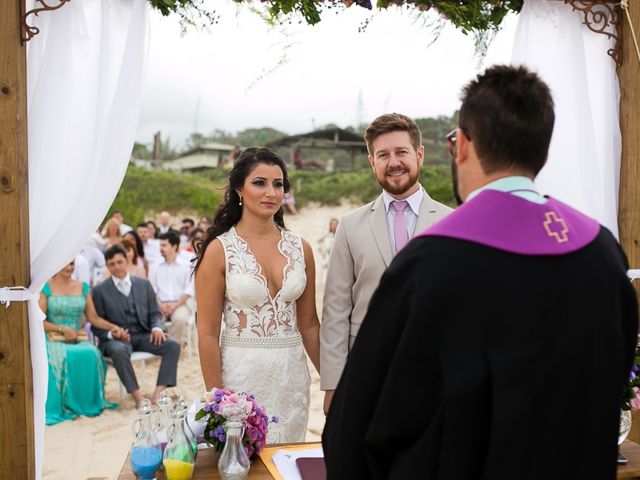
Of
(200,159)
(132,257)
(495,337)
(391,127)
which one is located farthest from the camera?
(200,159)

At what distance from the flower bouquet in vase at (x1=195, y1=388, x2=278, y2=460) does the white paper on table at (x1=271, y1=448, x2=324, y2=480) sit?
A: 3.8 inches

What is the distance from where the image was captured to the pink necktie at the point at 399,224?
11.1ft

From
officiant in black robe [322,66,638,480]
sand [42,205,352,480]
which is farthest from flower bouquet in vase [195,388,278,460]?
sand [42,205,352,480]

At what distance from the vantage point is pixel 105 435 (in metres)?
6.06

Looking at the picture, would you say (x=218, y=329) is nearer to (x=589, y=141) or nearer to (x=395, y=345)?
(x=395, y=345)

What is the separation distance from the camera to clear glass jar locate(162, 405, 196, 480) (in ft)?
7.96

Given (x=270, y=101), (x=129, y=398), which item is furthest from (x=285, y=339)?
(x=270, y=101)

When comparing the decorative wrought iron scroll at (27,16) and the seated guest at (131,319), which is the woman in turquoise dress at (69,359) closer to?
the seated guest at (131,319)

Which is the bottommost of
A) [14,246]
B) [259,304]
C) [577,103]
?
[259,304]

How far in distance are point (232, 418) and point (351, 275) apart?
1.07 m

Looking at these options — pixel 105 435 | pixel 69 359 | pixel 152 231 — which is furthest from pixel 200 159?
pixel 105 435

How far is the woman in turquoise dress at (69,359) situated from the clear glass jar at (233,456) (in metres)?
4.50

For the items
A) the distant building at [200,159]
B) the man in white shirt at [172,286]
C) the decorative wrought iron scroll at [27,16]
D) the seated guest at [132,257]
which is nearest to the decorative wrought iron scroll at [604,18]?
the decorative wrought iron scroll at [27,16]

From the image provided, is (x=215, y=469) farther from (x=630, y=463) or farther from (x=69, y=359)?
(x=69, y=359)
